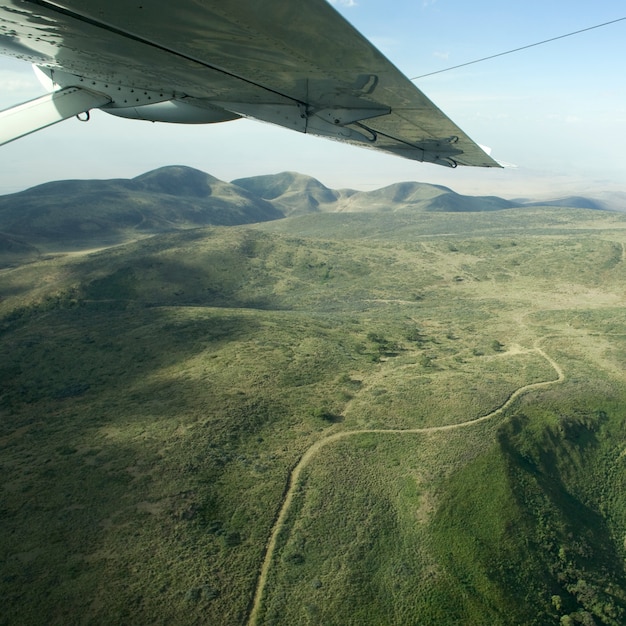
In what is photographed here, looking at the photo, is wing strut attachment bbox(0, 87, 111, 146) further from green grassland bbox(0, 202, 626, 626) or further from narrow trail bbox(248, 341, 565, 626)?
narrow trail bbox(248, 341, 565, 626)

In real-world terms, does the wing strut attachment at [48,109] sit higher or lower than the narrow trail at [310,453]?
higher

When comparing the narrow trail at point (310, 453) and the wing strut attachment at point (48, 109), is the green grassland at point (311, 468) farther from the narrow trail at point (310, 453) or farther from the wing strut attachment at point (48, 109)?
the wing strut attachment at point (48, 109)

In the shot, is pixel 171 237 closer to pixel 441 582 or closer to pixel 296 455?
pixel 296 455

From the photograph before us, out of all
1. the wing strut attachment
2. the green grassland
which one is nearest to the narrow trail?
the green grassland

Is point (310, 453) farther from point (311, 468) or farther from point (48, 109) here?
point (48, 109)

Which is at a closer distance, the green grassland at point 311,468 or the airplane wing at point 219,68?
the airplane wing at point 219,68

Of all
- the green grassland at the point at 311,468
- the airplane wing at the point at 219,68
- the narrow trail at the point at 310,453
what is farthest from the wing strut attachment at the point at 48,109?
→ the narrow trail at the point at 310,453
